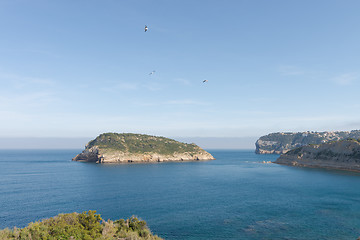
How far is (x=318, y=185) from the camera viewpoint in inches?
3273

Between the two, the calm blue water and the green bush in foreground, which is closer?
the green bush in foreground

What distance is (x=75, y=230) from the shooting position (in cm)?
2448

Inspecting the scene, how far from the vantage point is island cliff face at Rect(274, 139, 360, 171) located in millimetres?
119713

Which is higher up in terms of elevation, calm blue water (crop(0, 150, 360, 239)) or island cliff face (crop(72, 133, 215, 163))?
island cliff face (crop(72, 133, 215, 163))

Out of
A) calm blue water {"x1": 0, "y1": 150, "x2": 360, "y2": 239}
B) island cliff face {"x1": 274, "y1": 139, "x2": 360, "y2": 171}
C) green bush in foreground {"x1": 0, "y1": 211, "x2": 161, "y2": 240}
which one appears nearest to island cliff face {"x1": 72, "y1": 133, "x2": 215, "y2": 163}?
calm blue water {"x1": 0, "y1": 150, "x2": 360, "y2": 239}

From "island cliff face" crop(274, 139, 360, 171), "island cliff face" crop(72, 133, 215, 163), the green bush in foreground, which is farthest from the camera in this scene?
"island cliff face" crop(72, 133, 215, 163)

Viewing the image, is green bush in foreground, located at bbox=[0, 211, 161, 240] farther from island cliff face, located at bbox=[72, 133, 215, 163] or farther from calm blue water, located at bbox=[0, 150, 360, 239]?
island cliff face, located at bbox=[72, 133, 215, 163]

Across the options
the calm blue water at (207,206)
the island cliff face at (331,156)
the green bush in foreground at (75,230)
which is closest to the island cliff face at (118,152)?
the calm blue water at (207,206)

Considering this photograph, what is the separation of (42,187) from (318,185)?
101780 mm

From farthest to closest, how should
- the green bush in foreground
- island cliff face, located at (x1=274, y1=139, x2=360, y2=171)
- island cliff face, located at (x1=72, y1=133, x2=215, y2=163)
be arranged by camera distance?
island cliff face, located at (x1=72, y1=133, x2=215, y2=163)
island cliff face, located at (x1=274, y1=139, x2=360, y2=171)
the green bush in foreground

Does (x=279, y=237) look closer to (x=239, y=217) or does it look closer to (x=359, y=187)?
(x=239, y=217)

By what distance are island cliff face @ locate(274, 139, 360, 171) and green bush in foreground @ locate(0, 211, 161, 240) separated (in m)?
133

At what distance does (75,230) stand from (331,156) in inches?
5907

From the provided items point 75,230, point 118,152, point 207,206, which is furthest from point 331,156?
point 75,230
